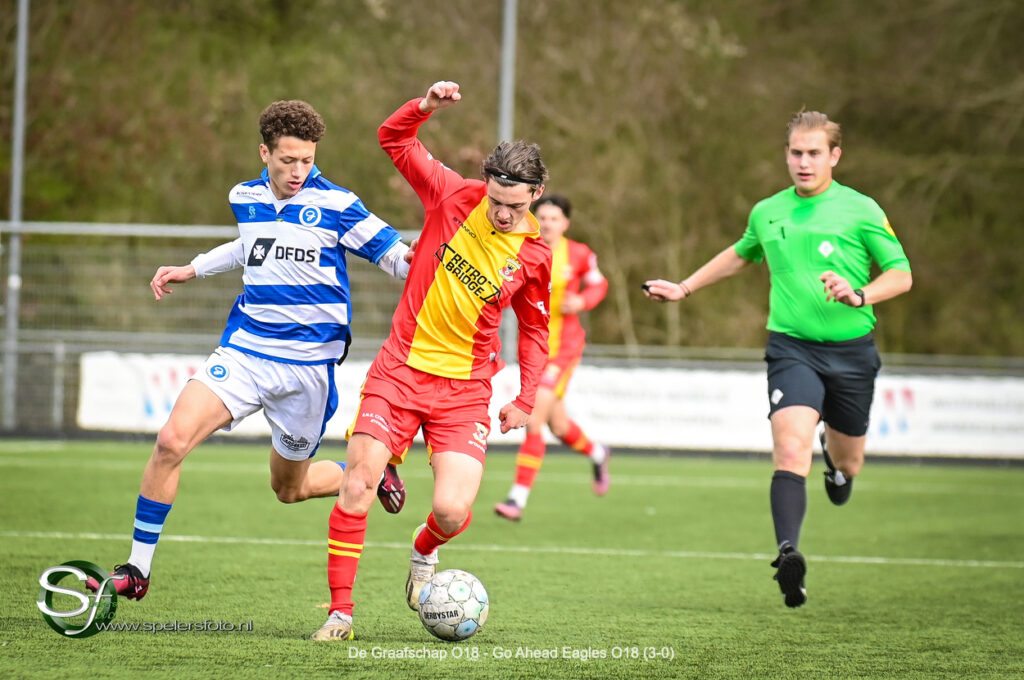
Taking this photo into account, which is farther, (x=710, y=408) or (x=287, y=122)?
(x=710, y=408)

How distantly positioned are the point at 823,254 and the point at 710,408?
993cm

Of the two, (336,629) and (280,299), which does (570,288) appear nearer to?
(280,299)

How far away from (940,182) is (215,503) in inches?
635

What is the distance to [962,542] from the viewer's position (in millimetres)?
9195

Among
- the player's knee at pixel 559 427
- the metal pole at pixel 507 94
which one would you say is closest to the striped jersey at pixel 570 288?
the player's knee at pixel 559 427

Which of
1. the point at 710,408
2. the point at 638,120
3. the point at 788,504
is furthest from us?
the point at 638,120

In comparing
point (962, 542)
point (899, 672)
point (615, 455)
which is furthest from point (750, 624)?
point (615, 455)

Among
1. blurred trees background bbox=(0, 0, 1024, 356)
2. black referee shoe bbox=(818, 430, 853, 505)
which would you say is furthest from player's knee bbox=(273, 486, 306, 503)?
blurred trees background bbox=(0, 0, 1024, 356)

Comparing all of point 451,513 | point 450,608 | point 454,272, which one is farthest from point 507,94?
point 450,608

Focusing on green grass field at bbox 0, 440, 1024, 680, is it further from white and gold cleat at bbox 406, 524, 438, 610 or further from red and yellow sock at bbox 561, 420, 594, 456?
red and yellow sock at bbox 561, 420, 594, 456

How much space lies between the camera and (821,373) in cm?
609

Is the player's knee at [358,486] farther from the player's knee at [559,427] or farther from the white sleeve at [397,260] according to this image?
the player's knee at [559,427]

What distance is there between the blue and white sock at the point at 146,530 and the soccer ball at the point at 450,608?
117cm

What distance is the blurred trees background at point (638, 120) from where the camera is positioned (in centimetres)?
2280
